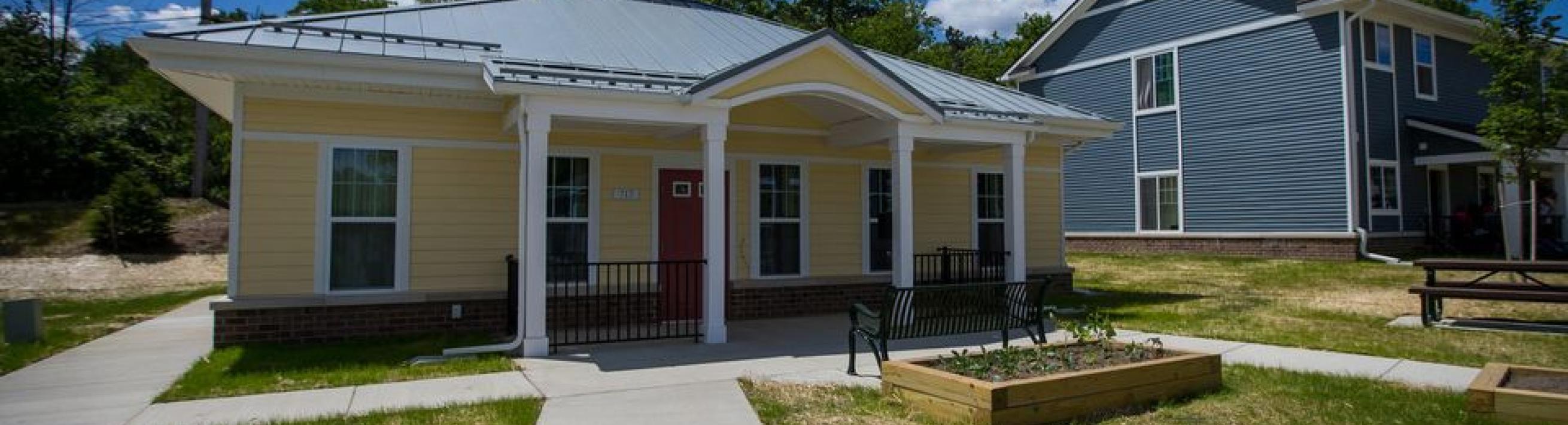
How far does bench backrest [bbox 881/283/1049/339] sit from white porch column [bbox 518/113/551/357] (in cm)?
319

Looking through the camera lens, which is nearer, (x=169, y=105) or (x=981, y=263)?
(x=981, y=263)

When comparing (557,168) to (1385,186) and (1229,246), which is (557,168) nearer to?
(1229,246)

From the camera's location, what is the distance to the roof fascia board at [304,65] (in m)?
7.33

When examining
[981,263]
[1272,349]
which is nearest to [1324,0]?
[981,263]

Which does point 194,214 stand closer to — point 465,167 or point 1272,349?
point 465,167

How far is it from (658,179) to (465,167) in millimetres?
2129

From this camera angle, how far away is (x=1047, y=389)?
495cm

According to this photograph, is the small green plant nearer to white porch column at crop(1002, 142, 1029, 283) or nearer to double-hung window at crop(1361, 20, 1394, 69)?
white porch column at crop(1002, 142, 1029, 283)

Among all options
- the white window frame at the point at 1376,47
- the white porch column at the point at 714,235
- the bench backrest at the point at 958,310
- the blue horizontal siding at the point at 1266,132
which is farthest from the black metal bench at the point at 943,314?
the white window frame at the point at 1376,47

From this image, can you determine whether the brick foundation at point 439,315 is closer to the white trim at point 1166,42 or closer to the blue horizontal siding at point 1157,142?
the blue horizontal siding at point 1157,142

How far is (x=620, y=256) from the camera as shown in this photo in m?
9.82

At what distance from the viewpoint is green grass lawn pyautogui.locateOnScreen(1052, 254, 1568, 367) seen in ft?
25.6

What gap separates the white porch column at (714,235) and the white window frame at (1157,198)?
52.0 feet

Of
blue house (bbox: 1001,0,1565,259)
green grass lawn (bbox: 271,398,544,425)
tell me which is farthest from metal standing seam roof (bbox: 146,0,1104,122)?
blue house (bbox: 1001,0,1565,259)
